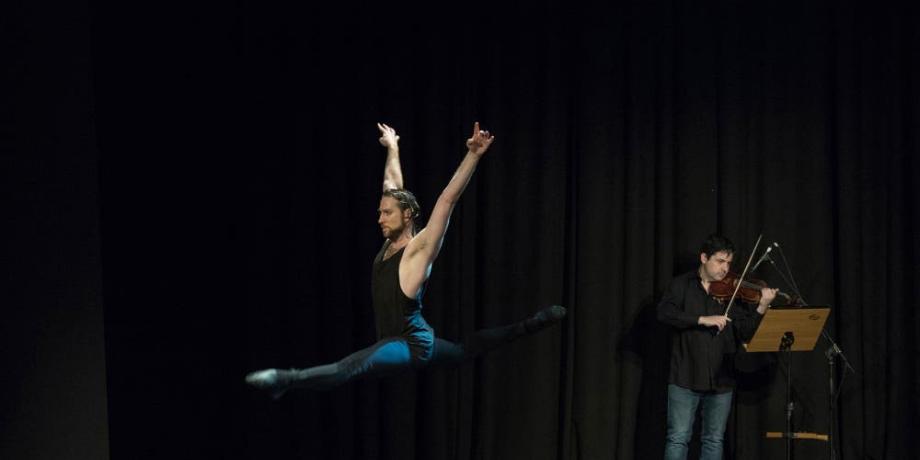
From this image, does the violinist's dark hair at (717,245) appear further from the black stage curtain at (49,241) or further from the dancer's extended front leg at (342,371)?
the black stage curtain at (49,241)

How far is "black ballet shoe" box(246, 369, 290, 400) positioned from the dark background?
2246 mm

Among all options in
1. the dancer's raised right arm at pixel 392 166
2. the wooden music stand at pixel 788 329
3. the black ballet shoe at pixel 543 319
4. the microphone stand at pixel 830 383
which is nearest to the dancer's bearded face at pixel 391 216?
the dancer's raised right arm at pixel 392 166

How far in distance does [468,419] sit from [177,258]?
2056 millimetres

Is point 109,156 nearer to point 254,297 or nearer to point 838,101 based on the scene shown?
point 254,297

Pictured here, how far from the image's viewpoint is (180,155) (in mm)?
5715

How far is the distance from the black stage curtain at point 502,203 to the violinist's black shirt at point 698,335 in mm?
453

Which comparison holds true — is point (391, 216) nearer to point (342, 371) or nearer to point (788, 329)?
point (342, 371)

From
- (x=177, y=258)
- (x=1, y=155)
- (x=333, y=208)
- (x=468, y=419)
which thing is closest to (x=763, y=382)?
(x=468, y=419)

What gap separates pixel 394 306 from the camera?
4082 mm

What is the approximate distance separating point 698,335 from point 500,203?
1487mm

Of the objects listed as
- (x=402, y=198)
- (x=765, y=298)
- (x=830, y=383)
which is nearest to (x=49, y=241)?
(x=402, y=198)

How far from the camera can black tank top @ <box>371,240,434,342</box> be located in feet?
13.3

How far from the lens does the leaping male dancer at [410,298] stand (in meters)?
3.86

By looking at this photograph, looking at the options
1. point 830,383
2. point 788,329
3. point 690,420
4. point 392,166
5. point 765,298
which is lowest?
point 690,420
